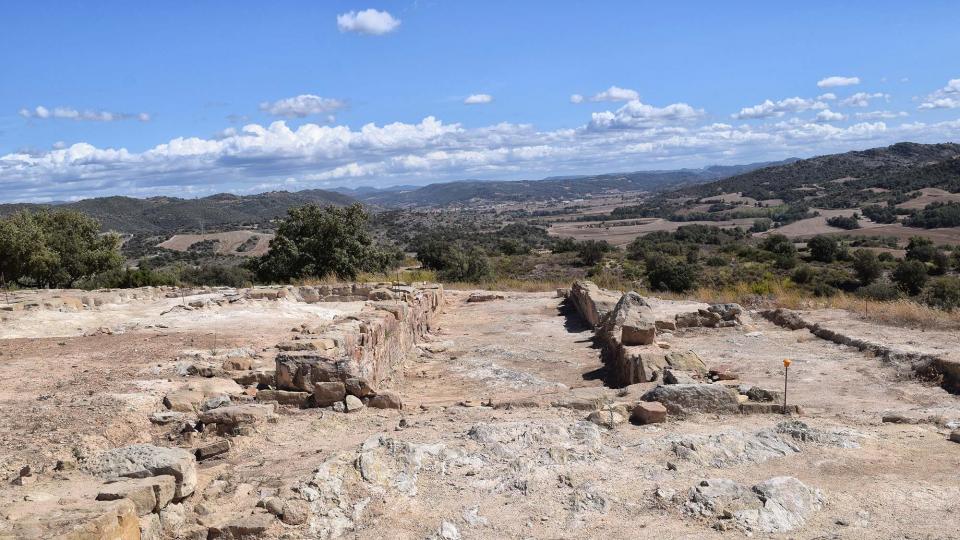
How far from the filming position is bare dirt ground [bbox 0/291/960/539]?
527 cm

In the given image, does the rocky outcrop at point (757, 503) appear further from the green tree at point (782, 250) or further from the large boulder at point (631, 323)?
the green tree at point (782, 250)

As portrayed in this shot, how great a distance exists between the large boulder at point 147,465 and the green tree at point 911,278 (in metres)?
29.6

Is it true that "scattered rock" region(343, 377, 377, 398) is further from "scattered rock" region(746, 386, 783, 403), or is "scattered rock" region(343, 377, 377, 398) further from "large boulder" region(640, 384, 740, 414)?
"scattered rock" region(746, 386, 783, 403)

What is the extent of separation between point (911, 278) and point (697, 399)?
2559 centimetres

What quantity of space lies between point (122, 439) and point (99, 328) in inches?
284

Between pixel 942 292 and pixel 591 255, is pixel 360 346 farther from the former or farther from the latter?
pixel 591 255

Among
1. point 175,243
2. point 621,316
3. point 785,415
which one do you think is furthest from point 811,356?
point 175,243

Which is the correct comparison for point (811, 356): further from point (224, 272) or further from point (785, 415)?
point (224, 272)

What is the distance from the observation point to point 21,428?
22.3ft

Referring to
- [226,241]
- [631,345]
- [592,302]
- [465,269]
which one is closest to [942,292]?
[592,302]

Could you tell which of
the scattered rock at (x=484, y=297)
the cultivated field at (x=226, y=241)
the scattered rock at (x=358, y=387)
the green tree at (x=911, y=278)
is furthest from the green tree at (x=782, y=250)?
the cultivated field at (x=226, y=241)

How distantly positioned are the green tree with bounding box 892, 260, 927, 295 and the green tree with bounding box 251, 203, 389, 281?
70.2ft

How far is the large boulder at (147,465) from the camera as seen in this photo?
17.6 ft

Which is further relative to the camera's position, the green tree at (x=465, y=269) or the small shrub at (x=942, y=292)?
the green tree at (x=465, y=269)
